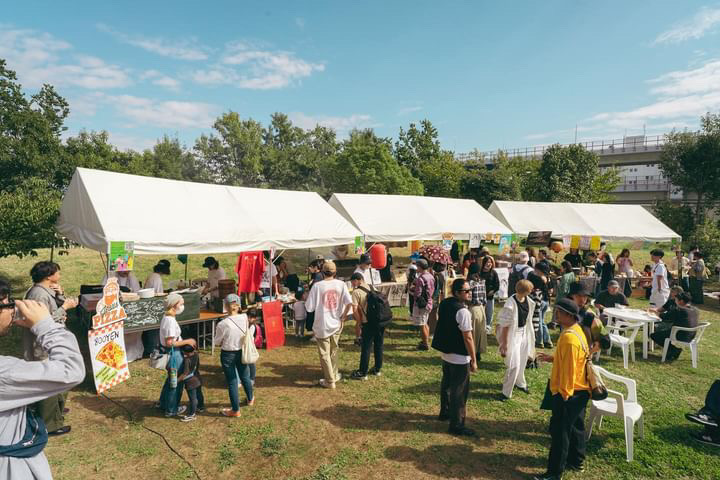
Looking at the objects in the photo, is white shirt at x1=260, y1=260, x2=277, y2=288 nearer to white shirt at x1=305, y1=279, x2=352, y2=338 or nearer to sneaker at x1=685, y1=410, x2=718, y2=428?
white shirt at x1=305, y1=279, x2=352, y2=338

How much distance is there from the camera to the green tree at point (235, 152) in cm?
4944

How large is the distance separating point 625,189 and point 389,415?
55227mm

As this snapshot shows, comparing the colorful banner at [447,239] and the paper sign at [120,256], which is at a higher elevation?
the colorful banner at [447,239]

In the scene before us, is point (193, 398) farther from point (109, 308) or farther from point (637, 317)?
point (637, 317)

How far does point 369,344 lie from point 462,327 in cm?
230

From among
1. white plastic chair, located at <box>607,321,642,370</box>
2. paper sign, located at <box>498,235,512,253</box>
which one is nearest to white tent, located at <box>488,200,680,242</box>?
paper sign, located at <box>498,235,512,253</box>

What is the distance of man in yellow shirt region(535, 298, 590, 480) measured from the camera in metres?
3.65

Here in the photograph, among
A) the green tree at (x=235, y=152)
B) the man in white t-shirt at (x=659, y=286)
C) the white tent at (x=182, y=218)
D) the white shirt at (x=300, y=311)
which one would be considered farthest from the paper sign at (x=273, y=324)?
the green tree at (x=235, y=152)

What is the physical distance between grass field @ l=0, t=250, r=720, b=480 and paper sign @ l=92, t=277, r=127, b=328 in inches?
50.0

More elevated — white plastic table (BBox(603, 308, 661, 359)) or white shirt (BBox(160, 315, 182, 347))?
white shirt (BBox(160, 315, 182, 347))

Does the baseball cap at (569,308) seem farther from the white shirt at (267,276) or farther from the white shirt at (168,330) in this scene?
the white shirt at (267,276)

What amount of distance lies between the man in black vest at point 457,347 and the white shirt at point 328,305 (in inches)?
71.3

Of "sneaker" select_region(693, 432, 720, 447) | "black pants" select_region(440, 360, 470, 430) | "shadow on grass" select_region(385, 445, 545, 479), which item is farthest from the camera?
"sneaker" select_region(693, 432, 720, 447)

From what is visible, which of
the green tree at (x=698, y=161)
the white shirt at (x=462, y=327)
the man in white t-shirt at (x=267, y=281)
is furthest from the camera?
the green tree at (x=698, y=161)
